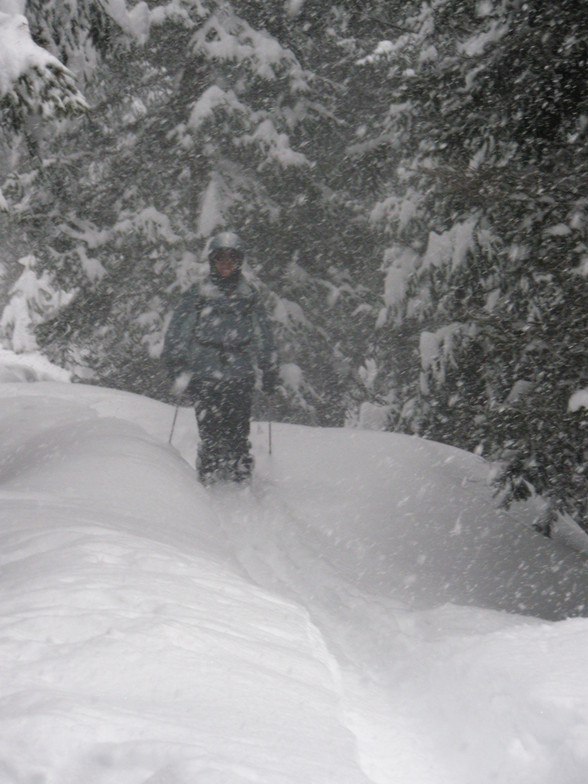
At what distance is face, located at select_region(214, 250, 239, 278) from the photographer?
7.99 meters

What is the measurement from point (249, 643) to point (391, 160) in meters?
9.94

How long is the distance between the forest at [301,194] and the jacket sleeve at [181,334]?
1.76m

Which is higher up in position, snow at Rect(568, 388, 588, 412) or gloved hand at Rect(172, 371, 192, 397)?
snow at Rect(568, 388, 588, 412)

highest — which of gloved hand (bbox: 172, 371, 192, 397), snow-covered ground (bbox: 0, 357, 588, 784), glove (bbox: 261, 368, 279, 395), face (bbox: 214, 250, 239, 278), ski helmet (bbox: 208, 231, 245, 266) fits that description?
ski helmet (bbox: 208, 231, 245, 266)

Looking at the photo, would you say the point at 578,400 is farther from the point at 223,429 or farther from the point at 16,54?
the point at 223,429

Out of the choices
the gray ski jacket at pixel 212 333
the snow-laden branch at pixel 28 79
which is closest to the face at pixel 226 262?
the gray ski jacket at pixel 212 333

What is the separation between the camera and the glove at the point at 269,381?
841 cm

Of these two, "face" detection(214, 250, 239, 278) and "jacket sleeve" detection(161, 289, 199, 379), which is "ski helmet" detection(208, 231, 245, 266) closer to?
"face" detection(214, 250, 239, 278)

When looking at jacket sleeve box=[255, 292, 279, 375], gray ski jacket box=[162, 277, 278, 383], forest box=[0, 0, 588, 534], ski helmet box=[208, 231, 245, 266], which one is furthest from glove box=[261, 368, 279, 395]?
forest box=[0, 0, 588, 534]

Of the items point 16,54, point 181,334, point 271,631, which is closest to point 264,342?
point 181,334

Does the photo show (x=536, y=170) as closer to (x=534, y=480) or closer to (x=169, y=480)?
(x=534, y=480)

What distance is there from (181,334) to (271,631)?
4711 mm

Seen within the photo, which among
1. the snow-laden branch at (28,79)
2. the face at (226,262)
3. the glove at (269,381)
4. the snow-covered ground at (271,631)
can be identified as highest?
the snow-laden branch at (28,79)

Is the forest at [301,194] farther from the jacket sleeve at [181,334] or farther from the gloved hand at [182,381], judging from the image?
the gloved hand at [182,381]
